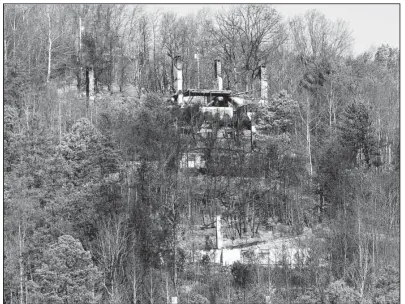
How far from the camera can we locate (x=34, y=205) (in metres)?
20.8

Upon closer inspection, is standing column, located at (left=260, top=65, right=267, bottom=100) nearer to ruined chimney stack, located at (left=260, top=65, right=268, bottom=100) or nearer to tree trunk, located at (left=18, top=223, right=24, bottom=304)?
ruined chimney stack, located at (left=260, top=65, right=268, bottom=100)

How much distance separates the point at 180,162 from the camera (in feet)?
85.5

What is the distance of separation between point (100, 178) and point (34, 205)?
2.36m

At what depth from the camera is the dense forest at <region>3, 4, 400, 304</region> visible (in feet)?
61.4

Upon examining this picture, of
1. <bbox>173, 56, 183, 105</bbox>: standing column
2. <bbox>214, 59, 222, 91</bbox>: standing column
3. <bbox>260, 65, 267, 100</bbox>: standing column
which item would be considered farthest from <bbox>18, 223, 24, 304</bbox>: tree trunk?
<bbox>260, 65, 267, 100</bbox>: standing column

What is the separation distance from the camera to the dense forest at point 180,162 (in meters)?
18.7

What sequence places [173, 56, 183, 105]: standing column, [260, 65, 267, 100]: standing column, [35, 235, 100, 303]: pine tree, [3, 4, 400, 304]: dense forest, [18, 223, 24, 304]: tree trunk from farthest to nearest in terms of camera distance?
[260, 65, 267, 100]: standing column, [173, 56, 183, 105]: standing column, [3, 4, 400, 304]: dense forest, [18, 223, 24, 304]: tree trunk, [35, 235, 100, 303]: pine tree

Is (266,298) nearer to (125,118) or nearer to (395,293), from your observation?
(395,293)

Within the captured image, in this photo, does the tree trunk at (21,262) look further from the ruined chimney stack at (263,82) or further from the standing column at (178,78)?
the ruined chimney stack at (263,82)

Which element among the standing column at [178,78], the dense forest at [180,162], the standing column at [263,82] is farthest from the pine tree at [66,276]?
the standing column at [263,82]

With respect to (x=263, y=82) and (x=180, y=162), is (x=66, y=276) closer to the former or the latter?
(x=180, y=162)

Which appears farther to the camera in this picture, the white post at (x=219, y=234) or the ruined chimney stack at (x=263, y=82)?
the ruined chimney stack at (x=263, y=82)

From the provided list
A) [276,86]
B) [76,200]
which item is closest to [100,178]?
[76,200]

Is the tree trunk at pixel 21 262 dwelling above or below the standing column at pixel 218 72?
below
